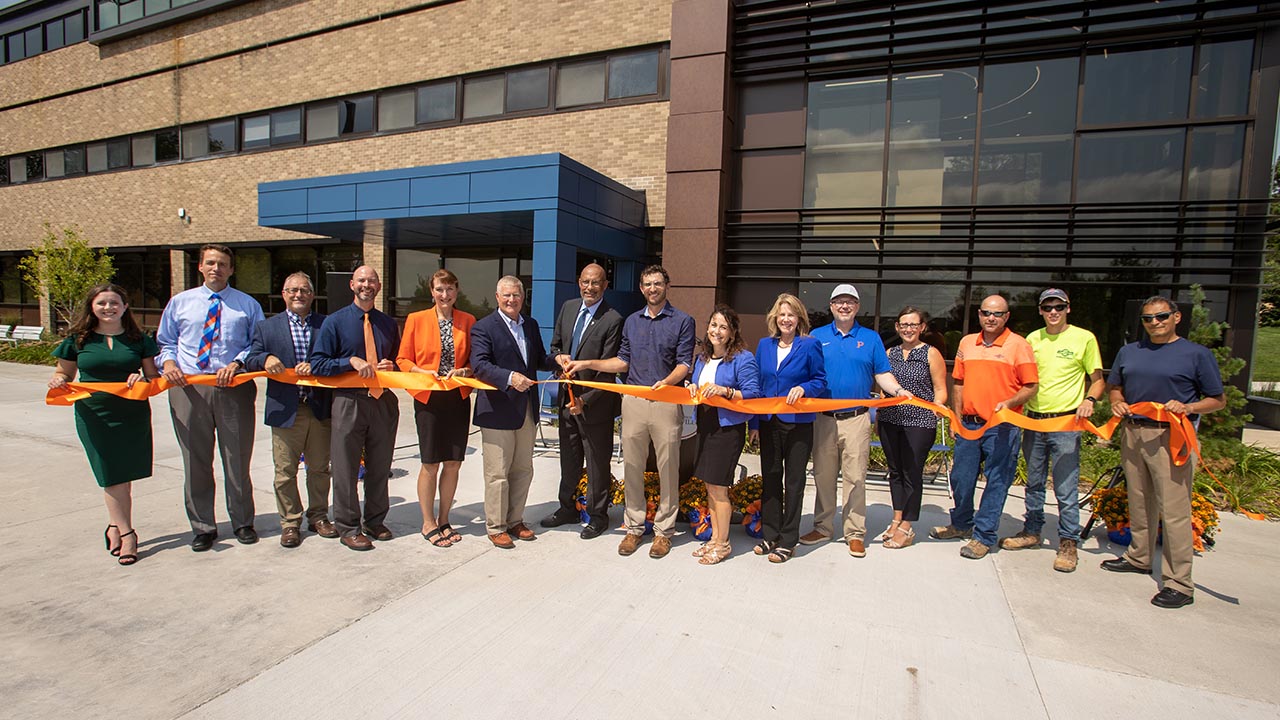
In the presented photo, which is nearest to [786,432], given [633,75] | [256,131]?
[633,75]

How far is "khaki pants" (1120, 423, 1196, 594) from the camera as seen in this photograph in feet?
13.0

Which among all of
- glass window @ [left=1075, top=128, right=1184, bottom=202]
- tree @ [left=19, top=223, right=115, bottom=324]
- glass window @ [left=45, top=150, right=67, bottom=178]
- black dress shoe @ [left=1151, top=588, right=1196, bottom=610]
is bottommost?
black dress shoe @ [left=1151, top=588, right=1196, bottom=610]

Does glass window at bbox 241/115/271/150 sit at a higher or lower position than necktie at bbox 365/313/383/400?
→ higher

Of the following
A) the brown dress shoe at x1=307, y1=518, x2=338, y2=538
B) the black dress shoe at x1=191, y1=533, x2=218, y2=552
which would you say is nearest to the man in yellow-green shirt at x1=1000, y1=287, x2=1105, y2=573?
the brown dress shoe at x1=307, y1=518, x2=338, y2=538

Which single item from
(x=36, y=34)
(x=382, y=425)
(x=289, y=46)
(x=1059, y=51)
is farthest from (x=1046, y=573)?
(x=36, y=34)

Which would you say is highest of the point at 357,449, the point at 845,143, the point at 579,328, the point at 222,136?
the point at 222,136

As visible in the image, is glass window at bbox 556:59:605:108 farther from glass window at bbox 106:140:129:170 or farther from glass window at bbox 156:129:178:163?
glass window at bbox 106:140:129:170

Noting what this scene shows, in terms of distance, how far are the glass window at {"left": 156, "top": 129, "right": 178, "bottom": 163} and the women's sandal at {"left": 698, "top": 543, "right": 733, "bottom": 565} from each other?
67.5 feet

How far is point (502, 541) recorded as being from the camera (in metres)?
4.57

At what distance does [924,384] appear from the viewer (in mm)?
4816

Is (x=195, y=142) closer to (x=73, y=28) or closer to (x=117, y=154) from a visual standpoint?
(x=117, y=154)

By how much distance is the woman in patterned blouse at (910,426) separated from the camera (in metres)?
4.74

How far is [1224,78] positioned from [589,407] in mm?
10264

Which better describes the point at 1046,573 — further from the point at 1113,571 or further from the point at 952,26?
the point at 952,26
